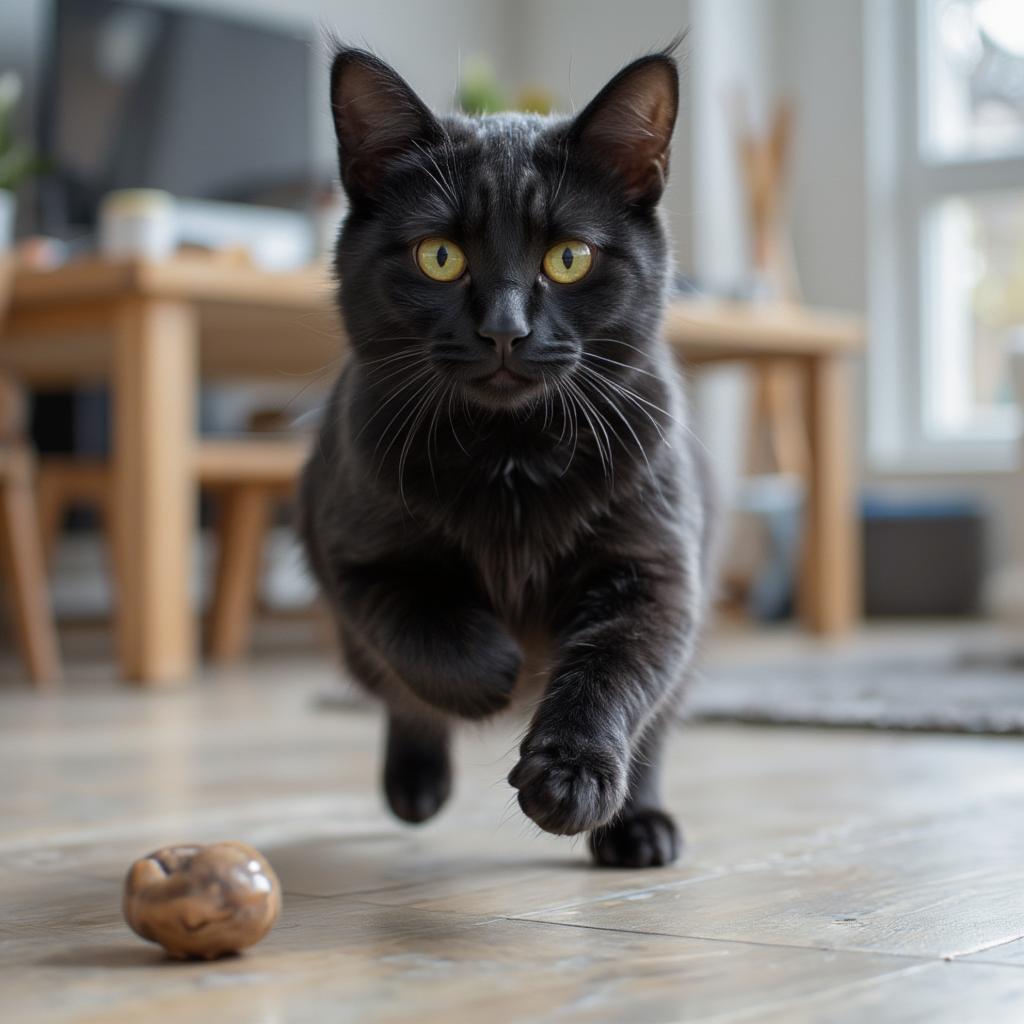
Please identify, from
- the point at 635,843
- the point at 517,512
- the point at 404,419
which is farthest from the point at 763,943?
the point at 404,419

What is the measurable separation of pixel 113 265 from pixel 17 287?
32 centimetres

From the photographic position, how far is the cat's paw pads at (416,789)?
1.52 m

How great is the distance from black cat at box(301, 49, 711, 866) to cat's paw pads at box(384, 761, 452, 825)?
0.17 meters

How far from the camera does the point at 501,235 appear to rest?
1.20 metres

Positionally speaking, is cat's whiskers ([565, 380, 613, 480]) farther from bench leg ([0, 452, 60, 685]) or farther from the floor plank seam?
bench leg ([0, 452, 60, 685])

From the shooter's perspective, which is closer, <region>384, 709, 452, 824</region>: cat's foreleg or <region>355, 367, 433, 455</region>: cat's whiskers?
<region>355, 367, 433, 455</region>: cat's whiskers

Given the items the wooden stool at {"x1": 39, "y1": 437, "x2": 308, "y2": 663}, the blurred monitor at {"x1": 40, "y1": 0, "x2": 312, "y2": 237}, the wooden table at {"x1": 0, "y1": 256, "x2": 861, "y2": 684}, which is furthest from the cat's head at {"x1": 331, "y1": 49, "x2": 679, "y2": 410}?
the blurred monitor at {"x1": 40, "y1": 0, "x2": 312, "y2": 237}

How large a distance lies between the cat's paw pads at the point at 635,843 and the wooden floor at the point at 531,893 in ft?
0.06

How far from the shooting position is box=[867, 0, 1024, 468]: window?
5.78 m

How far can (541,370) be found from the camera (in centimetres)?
119

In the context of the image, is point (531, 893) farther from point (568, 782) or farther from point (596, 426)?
point (596, 426)

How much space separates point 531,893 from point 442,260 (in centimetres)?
49

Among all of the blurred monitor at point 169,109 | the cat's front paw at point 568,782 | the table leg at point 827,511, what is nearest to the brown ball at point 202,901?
the cat's front paw at point 568,782

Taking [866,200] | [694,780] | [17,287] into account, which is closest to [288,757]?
[694,780]
